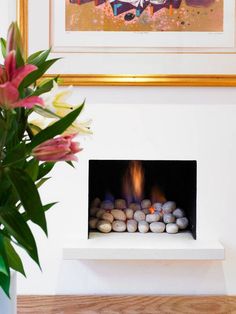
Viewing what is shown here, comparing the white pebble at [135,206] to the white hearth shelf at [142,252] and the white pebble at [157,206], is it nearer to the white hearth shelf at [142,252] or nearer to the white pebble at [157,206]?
the white pebble at [157,206]

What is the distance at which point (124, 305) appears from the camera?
59.8 inches

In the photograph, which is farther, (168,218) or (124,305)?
(168,218)

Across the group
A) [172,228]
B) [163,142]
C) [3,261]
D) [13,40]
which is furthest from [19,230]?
[172,228]

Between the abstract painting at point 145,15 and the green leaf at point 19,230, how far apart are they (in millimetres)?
1143

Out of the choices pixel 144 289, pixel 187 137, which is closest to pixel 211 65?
pixel 187 137

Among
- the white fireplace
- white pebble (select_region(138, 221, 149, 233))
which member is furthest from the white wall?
white pebble (select_region(138, 221, 149, 233))

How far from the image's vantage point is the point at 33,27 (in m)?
1.63

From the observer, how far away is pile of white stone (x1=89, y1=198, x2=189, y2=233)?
1748mm

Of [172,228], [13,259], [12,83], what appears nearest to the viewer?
[12,83]

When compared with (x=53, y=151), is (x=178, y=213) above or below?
below

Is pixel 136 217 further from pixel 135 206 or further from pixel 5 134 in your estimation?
pixel 5 134

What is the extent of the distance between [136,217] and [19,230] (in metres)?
1.20

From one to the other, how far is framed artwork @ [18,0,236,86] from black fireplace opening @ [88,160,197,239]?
343 millimetres

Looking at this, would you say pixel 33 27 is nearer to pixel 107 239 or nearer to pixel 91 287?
pixel 107 239
